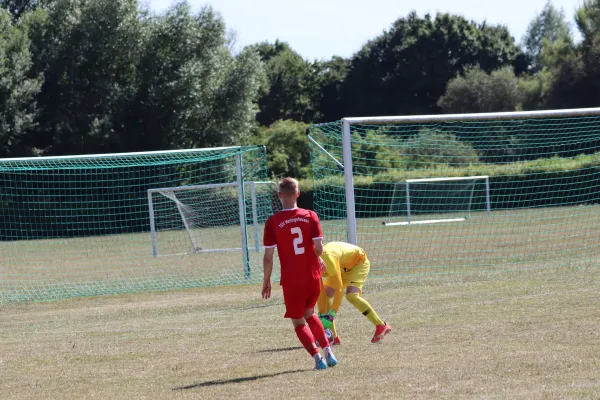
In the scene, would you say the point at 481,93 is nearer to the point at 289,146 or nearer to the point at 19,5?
the point at 289,146

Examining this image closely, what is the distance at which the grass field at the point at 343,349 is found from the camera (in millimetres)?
6855

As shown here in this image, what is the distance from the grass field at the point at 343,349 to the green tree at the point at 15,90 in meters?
31.2

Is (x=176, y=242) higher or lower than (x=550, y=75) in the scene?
lower

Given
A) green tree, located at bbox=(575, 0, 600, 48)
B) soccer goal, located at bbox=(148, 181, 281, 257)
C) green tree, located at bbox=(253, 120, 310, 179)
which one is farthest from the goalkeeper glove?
green tree, located at bbox=(575, 0, 600, 48)

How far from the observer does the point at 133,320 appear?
12.4m

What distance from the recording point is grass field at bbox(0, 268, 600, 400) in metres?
6.86

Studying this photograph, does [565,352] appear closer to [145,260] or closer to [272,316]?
[272,316]

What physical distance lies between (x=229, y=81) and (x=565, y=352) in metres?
41.1

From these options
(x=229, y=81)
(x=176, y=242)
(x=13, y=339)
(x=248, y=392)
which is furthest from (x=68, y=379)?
(x=229, y=81)

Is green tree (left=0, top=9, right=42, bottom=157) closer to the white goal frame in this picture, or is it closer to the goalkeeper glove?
the white goal frame

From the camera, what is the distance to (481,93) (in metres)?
65.9

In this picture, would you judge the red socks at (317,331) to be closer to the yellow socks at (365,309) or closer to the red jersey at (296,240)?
the red jersey at (296,240)

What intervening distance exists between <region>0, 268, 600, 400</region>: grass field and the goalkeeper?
0.25m

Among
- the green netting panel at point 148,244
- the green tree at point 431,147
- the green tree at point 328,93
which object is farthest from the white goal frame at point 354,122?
the green tree at point 328,93
